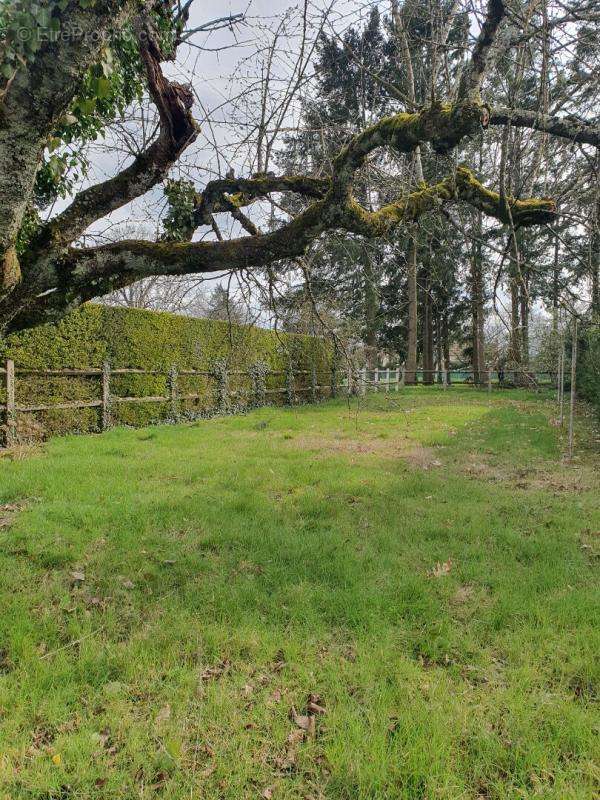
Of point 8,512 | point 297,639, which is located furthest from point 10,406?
point 297,639

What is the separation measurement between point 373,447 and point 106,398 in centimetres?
588

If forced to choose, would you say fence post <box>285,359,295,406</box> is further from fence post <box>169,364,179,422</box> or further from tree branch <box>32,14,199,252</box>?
tree branch <box>32,14,199,252</box>

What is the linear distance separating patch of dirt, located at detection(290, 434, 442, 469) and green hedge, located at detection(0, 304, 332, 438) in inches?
58.6

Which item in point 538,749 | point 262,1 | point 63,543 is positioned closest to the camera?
point 538,749

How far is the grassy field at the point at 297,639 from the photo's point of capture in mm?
1890

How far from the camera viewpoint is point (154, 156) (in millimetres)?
3170

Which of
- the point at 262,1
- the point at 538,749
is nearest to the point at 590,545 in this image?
the point at 538,749

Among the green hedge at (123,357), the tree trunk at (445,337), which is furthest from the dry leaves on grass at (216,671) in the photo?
the tree trunk at (445,337)

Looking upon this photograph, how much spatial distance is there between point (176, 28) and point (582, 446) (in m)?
8.30

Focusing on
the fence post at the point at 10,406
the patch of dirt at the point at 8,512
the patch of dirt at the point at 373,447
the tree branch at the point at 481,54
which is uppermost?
the tree branch at the point at 481,54

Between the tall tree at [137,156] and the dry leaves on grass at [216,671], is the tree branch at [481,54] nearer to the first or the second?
the tall tree at [137,156]

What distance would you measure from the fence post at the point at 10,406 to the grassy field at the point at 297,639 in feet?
8.38

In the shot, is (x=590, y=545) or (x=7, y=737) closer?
(x=7, y=737)

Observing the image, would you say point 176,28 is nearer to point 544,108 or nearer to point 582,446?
point 544,108
